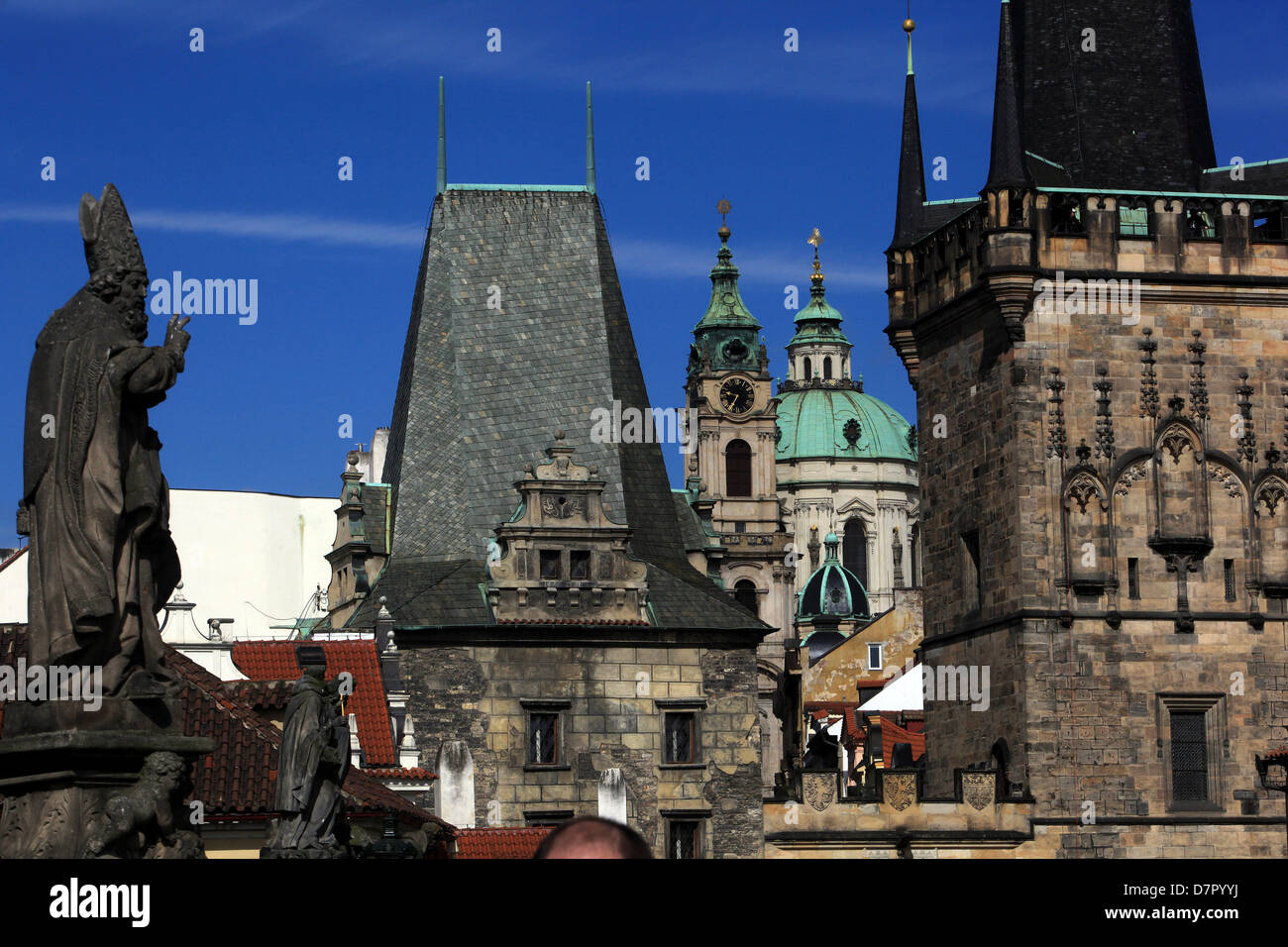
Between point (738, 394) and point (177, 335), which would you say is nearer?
point (177, 335)

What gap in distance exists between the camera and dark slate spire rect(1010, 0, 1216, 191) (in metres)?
51.6

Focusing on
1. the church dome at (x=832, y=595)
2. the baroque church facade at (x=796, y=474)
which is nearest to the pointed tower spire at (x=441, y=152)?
the baroque church facade at (x=796, y=474)

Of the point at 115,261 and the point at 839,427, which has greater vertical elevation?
the point at 839,427

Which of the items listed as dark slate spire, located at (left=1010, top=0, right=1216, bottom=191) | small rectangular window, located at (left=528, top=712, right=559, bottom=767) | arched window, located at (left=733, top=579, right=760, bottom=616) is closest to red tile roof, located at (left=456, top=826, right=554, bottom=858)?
small rectangular window, located at (left=528, top=712, right=559, bottom=767)

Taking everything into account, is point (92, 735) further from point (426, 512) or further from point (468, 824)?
point (426, 512)

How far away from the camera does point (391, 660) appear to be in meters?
48.0

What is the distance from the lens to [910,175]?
55.6 meters

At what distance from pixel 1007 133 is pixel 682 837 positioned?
52.6 ft

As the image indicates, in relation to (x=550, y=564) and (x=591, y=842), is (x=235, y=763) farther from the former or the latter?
(x=591, y=842)

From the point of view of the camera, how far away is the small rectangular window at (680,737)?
165 ft

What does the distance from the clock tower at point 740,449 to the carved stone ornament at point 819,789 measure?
6313 cm

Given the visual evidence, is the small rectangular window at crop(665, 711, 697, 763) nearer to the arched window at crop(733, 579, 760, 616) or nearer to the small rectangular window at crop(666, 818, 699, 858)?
the small rectangular window at crop(666, 818, 699, 858)

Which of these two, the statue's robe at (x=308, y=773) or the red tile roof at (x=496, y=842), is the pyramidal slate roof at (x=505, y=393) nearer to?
the red tile roof at (x=496, y=842)

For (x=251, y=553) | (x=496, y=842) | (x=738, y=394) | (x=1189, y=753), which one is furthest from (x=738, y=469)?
(x=496, y=842)
